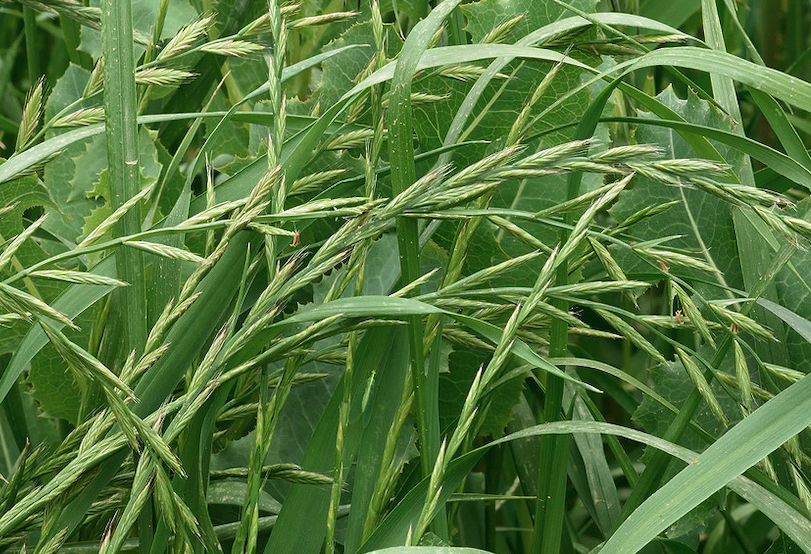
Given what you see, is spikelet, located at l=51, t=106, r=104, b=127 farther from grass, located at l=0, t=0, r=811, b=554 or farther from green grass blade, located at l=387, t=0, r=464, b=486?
green grass blade, located at l=387, t=0, r=464, b=486

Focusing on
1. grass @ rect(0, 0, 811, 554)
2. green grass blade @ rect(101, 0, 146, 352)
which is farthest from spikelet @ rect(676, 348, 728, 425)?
green grass blade @ rect(101, 0, 146, 352)

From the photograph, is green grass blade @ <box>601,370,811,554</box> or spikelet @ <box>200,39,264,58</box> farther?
spikelet @ <box>200,39,264,58</box>

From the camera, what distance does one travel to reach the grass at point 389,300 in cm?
65

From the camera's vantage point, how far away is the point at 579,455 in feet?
3.39

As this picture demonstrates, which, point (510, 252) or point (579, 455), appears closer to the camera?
point (579, 455)

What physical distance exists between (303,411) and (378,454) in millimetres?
257

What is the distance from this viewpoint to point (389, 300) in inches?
26.4

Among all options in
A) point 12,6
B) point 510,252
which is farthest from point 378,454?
point 12,6

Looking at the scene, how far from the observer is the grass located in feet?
2.12

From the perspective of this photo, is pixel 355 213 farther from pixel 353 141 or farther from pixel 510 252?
pixel 510 252

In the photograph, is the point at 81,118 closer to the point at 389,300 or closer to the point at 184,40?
the point at 184,40

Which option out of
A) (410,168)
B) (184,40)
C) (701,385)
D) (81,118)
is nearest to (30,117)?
(81,118)

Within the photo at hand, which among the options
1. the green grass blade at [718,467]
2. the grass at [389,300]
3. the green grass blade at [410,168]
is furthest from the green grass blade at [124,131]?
the green grass blade at [718,467]

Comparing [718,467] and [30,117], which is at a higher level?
[30,117]
